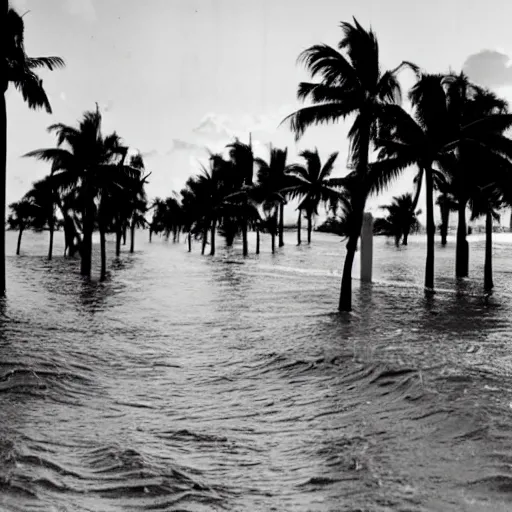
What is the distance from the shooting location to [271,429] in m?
7.42

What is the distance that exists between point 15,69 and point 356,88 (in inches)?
394

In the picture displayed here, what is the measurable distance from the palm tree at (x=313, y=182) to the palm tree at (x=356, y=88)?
27.8 m

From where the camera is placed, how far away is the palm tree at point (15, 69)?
17719 millimetres

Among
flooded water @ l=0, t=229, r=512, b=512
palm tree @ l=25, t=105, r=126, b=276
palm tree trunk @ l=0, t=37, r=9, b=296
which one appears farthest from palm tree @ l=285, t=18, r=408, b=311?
palm tree @ l=25, t=105, r=126, b=276

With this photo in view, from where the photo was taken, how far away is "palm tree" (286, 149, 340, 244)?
46269 mm

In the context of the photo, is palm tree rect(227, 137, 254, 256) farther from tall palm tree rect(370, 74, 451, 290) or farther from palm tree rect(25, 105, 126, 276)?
tall palm tree rect(370, 74, 451, 290)

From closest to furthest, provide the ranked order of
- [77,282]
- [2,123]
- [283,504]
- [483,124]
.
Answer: [283,504], [2,123], [483,124], [77,282]

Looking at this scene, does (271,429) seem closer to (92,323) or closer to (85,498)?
(85,498)

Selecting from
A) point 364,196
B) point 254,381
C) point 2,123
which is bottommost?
point 254,381

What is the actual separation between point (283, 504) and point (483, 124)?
19.8 m

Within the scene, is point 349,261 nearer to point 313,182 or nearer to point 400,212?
point 313,182

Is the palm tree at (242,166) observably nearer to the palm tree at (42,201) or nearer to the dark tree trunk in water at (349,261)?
the palm tree at (42,201)

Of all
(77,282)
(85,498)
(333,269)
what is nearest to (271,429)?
(85,498)

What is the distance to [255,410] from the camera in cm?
824
